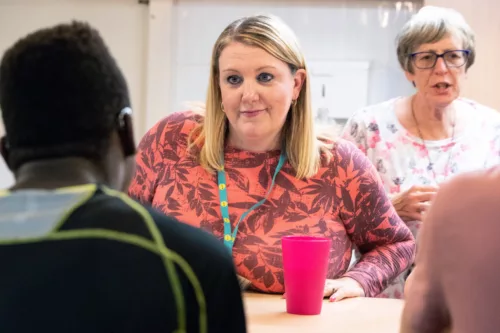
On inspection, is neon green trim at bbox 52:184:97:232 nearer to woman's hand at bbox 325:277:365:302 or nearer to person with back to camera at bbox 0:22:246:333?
person with back to camera at bbox 0:22:246:333

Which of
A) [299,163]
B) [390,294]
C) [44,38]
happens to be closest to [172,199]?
[299,163]

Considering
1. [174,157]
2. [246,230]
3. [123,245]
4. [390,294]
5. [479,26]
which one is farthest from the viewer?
[479,26]

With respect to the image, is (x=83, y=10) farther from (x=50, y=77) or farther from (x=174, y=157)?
(x=50, y=77)

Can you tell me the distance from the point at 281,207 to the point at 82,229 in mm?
1074

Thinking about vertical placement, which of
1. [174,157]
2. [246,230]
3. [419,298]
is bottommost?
[246,230]

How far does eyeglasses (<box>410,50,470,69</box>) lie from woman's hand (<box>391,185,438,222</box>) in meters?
0.40

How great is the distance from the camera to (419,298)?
86 cm

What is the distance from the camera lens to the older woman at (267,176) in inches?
69.0

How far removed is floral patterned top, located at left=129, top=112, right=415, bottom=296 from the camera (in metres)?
1.73

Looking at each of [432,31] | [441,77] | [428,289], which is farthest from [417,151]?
A: [428,289]

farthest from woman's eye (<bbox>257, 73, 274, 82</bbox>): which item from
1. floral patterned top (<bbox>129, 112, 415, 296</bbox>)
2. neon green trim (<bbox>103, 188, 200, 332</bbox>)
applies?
neon green trim (<bbox>103, 188, 200, 332</bbox>)

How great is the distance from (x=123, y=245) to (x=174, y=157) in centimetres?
115

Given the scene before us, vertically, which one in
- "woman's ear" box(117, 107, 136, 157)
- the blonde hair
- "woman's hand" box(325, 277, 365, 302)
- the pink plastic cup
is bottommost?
"woman's hand" box(325, 277, 365, 302)

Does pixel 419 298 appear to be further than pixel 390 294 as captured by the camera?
No
